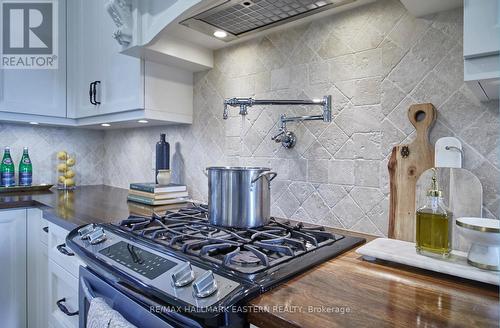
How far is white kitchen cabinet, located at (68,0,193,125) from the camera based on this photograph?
4.75ft

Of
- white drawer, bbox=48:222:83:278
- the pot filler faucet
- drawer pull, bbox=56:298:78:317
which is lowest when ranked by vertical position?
drawer pull, bbox=56:298:78:317

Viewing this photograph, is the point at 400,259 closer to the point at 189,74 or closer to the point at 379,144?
the point at 379,144

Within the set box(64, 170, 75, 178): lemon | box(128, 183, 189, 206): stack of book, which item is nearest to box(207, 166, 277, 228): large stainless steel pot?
box(128, 183, 189, 206): stack of book

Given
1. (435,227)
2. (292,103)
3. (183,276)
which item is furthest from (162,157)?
(435,227)

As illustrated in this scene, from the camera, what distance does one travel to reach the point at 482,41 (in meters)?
0.58

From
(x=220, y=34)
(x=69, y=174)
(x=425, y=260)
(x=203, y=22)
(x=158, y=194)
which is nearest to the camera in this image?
(x=425, y=260)

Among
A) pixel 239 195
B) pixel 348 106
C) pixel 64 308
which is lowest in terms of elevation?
pixel 64 308

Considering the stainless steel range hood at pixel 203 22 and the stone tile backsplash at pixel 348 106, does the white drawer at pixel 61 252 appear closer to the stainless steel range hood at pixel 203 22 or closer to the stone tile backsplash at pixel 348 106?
the stone tile backsplash at pixel 348 106

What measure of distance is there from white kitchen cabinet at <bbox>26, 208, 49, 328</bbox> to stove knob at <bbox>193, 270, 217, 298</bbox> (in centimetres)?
124

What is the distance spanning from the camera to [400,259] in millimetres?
700

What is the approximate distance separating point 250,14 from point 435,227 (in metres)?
0.89

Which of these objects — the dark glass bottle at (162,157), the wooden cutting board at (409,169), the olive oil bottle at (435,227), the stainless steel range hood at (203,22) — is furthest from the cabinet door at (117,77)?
the olive oil bottle at (435,227)

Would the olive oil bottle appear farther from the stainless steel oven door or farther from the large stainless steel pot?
the stainless steel oven door

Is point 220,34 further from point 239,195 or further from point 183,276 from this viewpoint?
point 183,276
